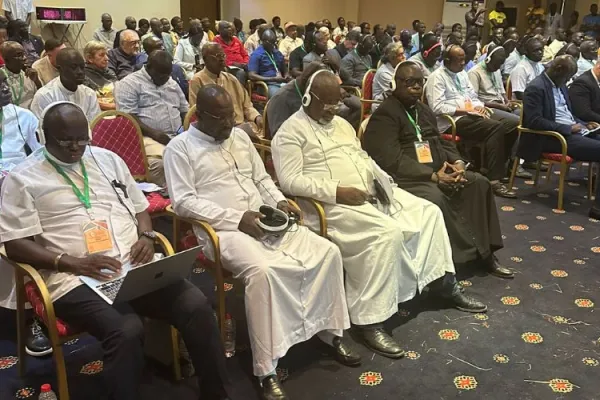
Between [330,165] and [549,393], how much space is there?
57.9 inches

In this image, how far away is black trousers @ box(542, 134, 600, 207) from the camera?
4535 millimetres

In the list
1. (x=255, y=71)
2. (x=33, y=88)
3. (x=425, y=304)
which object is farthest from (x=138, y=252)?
(x=255, y=71)

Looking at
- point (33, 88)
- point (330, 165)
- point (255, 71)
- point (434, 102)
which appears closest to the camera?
point (330, 165)

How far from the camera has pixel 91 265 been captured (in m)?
2.09

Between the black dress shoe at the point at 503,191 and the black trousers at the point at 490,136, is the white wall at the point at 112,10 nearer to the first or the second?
the black trousers at the point at 490,136

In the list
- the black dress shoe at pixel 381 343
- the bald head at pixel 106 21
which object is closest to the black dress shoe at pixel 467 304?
the black dress shoe at pixel 381 343

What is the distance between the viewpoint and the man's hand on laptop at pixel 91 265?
2062 millimetres

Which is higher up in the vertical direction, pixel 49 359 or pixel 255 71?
pixel 255 71

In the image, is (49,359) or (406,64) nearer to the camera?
(49,359)

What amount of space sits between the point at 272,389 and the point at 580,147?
3.52m

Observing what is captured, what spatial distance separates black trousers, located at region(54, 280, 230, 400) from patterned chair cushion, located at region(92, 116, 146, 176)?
140cm

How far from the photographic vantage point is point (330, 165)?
2980 millimetres

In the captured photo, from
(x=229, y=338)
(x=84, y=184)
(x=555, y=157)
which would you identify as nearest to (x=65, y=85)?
(x=84, y=184)

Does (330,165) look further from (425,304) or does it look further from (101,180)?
(101,180)
